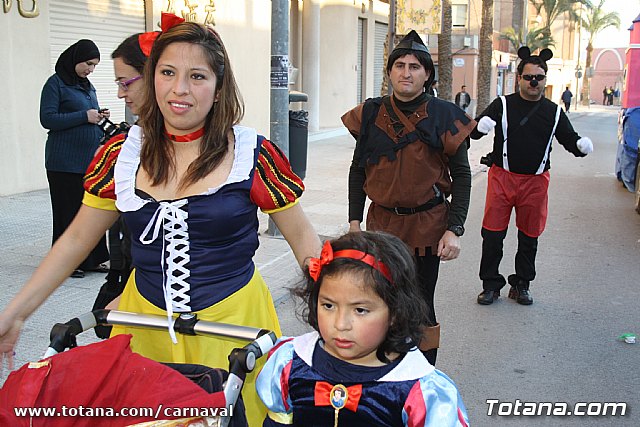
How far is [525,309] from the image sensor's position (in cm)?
673

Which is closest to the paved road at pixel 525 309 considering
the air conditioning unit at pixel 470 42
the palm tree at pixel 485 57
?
the palm tree at pixel 485 57

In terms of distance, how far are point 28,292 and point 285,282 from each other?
182 inches

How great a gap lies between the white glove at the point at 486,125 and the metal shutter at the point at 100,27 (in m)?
7.49

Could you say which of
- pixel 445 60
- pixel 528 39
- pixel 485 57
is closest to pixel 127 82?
pixel 445 60

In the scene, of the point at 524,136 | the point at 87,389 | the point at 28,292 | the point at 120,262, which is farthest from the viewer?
the point at 524,136

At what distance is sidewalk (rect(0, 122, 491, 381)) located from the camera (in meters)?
5.80

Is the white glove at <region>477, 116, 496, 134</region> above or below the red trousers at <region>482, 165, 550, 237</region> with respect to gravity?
above

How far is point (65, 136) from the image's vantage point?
6773mm

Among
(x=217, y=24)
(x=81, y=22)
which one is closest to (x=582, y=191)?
(x=217, y=24)

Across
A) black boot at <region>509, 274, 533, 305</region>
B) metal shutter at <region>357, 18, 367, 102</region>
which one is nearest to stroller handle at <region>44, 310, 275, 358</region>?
black boot at <region>509, 274, 533, 305</region>

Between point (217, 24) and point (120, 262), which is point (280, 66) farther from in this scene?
point (120, 262)

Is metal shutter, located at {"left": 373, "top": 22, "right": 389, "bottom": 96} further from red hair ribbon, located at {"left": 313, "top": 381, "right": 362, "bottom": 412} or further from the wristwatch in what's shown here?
red hair ribbon, located at {"left": 313, "top": 381, "right": 362, "bottom": 412}

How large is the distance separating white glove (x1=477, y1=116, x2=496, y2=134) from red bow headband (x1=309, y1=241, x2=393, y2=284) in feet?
14.0

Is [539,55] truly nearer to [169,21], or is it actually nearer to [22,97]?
[169,21]
